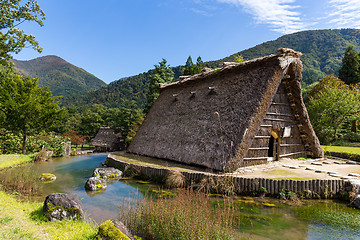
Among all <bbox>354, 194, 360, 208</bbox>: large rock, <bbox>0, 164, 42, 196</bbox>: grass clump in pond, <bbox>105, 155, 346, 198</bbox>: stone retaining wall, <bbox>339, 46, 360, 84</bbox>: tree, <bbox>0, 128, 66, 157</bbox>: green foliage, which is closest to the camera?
<bbox>354, 194, 360, 208</bbox>: large rock

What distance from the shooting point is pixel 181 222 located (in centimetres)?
373

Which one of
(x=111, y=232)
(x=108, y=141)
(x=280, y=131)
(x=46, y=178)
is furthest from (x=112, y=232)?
(x=108, y=141)

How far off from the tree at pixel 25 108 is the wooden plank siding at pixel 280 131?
1623cm

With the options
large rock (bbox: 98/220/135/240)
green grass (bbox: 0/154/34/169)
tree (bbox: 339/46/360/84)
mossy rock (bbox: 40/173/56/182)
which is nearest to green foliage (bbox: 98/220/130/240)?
large rock (bbox: 98/220/135/240)

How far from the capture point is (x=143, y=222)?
14.9 ft

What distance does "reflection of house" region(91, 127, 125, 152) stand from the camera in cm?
2970

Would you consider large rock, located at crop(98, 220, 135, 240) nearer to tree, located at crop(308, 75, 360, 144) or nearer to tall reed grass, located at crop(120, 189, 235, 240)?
tall reed grass, located at crop(120, 189, 235, 240)

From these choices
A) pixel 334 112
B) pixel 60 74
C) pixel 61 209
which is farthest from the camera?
pixel 60 74

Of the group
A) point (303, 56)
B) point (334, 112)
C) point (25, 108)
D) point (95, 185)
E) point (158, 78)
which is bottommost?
point (95, 185)

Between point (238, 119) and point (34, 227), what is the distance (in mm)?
8183

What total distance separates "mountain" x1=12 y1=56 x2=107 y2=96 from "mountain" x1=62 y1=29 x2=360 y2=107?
65.3m

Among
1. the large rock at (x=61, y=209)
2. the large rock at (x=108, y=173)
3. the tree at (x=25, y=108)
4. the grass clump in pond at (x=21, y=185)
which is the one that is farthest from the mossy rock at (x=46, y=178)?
the tree at (x=25, y=108)

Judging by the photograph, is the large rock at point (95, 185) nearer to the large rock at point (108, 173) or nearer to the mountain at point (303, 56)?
the large rock at point (108, 173)

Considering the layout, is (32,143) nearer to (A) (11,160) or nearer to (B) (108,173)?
(A) (11,160)
